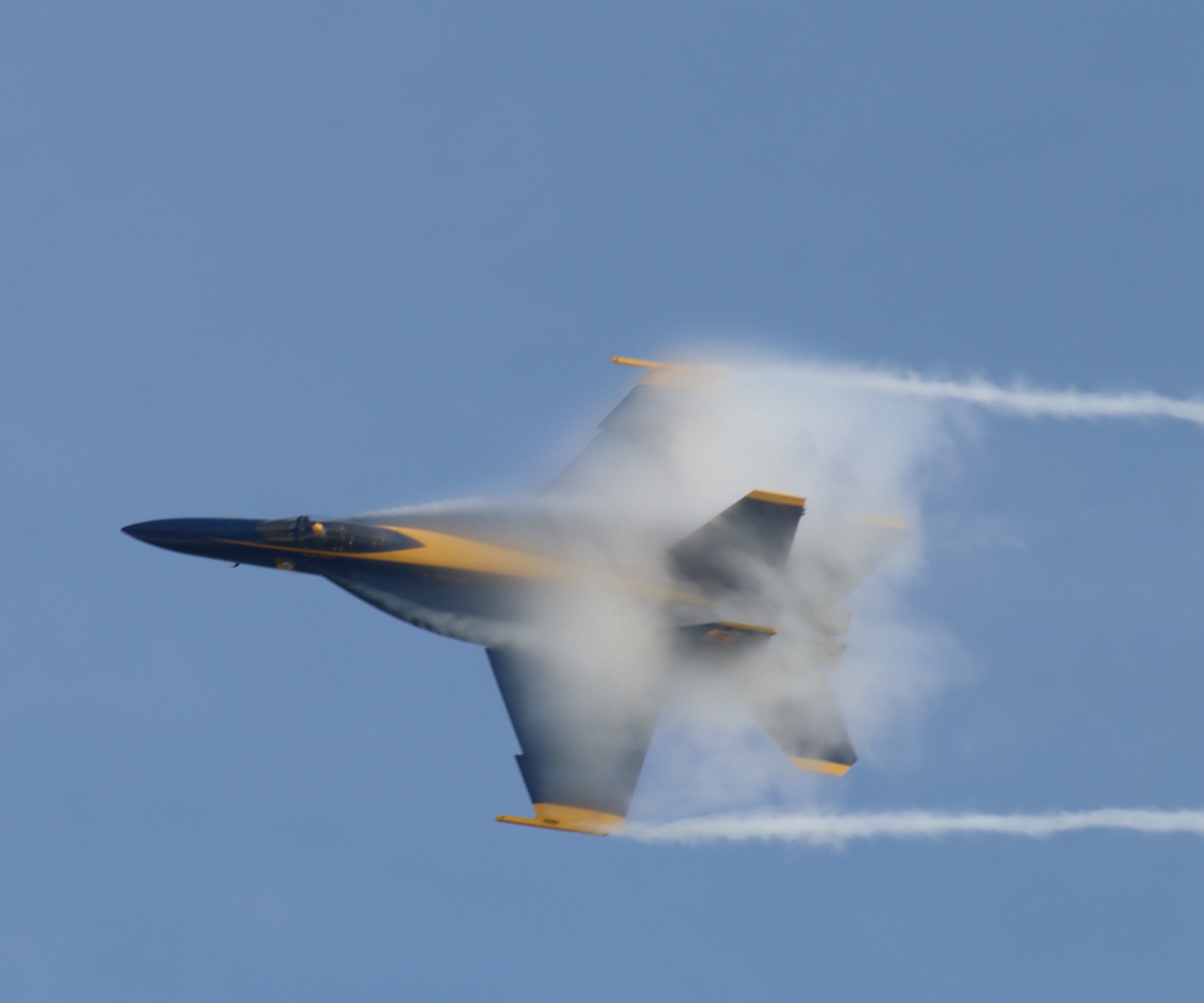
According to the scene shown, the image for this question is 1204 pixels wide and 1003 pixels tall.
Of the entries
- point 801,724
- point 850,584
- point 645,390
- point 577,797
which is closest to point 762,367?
point 645,390

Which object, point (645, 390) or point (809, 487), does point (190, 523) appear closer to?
point (645, 390)

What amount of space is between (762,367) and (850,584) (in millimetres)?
7316

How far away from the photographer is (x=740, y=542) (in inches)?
1583

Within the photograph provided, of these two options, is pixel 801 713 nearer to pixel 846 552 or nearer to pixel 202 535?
pixel 846 552

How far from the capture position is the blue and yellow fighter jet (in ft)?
132

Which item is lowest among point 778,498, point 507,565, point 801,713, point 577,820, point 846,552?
point 577,820

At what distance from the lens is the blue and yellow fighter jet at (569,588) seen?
132ft

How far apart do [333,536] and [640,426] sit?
29.1ft

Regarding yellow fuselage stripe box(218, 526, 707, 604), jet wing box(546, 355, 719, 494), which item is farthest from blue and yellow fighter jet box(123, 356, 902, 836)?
jet wing box(546, 355, 719, 494)

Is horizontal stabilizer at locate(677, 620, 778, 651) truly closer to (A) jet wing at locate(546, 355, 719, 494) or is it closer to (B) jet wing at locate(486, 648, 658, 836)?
(B) jet wing at locate(486, 648, 658, 836)

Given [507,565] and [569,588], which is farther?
[569,588]

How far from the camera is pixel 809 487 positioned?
43.9m

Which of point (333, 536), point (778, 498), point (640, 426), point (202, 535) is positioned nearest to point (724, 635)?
point (778, 498)

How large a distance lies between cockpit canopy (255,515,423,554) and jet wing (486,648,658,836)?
148 inches
